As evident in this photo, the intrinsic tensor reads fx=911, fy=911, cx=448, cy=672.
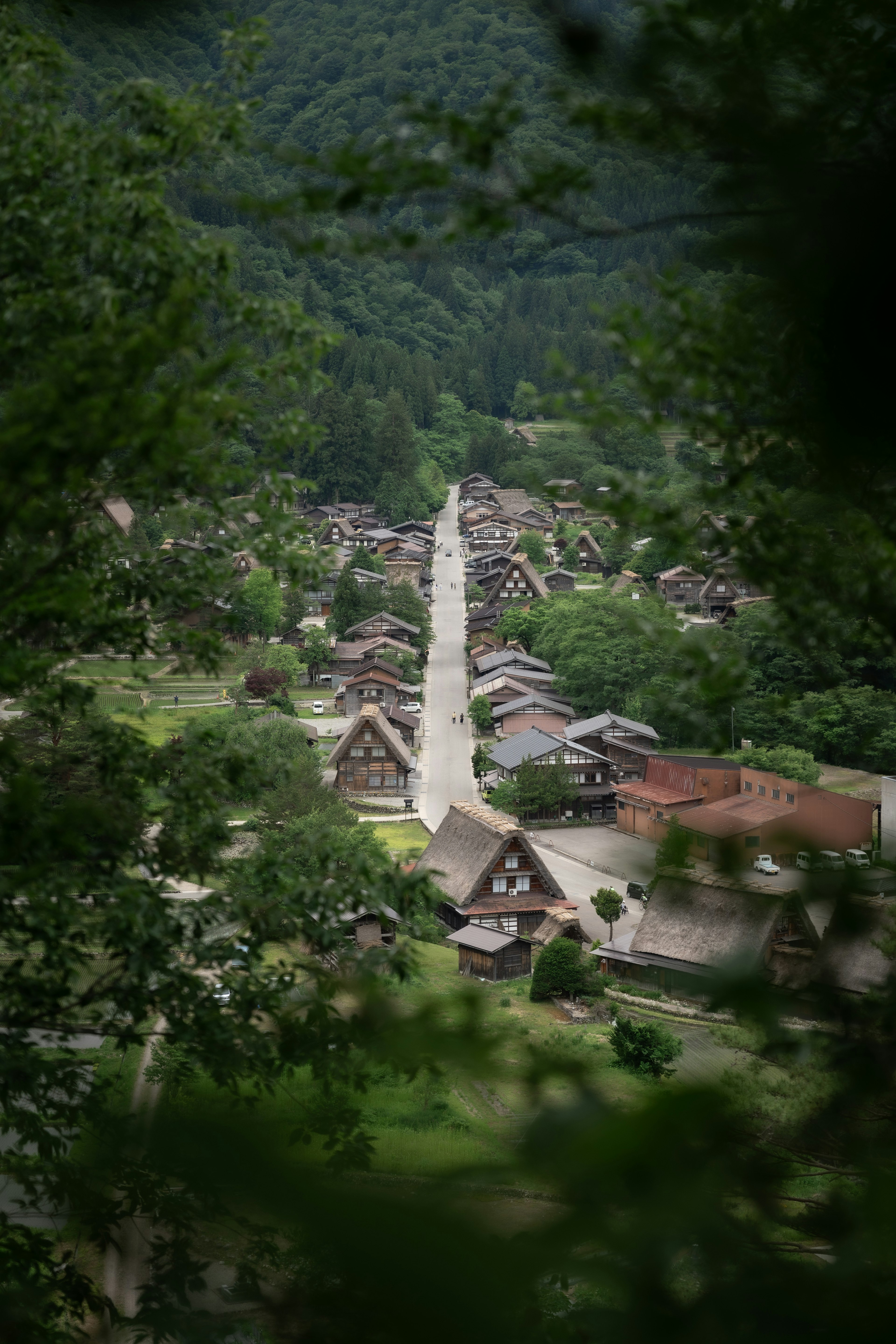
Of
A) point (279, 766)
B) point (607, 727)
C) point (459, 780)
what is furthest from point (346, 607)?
point (279, 766)

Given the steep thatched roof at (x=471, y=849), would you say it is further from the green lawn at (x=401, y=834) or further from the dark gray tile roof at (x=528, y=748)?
the dark gray tile roof at (x=528, y=748)

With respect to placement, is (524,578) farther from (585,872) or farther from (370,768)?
(585,872)

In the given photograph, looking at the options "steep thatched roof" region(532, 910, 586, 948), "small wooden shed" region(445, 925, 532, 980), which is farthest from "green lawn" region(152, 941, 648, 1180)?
"steep thatched roof" region(532, 910, 586, 948)

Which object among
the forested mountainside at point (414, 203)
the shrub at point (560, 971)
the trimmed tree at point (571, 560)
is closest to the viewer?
the forested mountainside at point (414, 203)

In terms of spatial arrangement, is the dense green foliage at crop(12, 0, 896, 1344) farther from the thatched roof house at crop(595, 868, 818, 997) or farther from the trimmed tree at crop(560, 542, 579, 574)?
the trimmed tree at crop(560, 542, 579, 574)

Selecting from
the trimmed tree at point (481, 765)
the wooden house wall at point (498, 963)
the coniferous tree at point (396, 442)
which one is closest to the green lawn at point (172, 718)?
the wooden house wall at point (498, 963)

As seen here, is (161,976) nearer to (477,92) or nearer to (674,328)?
(674,328)
